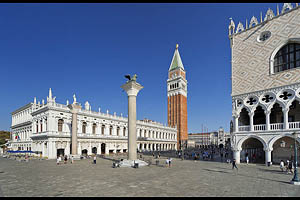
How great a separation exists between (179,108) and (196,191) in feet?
252

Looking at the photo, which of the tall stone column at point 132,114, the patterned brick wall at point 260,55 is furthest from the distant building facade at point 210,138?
the tall stone column at point 132,114

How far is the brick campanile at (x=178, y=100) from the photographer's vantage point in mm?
87919

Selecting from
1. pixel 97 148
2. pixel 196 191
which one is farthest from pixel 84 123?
pixel 196 191

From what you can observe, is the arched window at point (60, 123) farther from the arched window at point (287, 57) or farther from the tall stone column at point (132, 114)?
the arched window at point (287, 57)

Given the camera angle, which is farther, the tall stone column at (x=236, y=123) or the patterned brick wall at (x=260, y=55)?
the tall stone column at (x=236, y=123)

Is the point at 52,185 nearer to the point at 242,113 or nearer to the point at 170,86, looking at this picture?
the point at 242,113

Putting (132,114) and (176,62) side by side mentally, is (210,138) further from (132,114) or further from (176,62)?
(132,114)

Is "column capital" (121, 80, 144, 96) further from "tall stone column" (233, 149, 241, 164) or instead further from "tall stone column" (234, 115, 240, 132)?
"tall stone column" (233, 149, 241, 164)

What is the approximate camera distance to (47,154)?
1561 inches

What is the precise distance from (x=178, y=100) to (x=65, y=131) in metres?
57.0

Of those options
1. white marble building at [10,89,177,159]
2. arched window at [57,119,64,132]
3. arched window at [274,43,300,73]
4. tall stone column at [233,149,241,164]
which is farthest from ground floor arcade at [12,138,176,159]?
arched window at [274,43,300,73]

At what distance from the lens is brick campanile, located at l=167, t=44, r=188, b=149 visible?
288 ft

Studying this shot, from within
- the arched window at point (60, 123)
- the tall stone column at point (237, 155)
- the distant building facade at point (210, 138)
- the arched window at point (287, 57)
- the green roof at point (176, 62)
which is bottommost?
the distant building facade at point (210, 138)

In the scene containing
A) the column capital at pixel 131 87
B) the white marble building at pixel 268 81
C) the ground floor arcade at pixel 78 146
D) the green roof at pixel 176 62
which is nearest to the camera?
the white marble building at pixel 268 81
